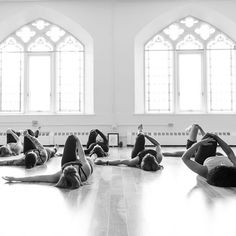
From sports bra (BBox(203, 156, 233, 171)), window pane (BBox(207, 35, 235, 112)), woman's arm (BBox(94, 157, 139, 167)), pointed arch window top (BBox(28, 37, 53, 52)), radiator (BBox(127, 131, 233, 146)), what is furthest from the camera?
pointed arch window top (BBox(28, 37, 53, 52))

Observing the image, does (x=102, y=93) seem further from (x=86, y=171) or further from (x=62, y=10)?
(x=86, y=171)

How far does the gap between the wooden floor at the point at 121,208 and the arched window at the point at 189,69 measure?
20.9 ft

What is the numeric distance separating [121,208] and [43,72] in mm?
8461

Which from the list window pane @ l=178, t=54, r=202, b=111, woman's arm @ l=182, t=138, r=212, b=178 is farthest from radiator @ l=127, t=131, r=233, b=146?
woman's arm @ l=182, t=138, r=212, b=178

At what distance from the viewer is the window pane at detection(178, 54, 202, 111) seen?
10.5m

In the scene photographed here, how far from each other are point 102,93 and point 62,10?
107 inches

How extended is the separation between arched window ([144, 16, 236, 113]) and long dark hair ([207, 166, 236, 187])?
678 cm

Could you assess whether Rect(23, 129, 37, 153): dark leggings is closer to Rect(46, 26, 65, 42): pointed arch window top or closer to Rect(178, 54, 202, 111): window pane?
Rect(46, 26, 65, 42): pointed arch window top

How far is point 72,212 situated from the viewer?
2740 mm

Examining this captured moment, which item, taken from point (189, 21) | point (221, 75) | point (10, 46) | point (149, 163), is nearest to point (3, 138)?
point (10, 46)

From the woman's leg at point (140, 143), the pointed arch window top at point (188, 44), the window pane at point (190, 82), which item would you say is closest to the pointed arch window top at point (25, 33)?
the pointed arch window top at point (188, 44)

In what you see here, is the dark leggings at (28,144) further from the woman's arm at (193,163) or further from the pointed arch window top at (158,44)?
the pointed arch window top at (158,44)

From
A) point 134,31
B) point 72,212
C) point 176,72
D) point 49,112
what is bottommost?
point 72,212

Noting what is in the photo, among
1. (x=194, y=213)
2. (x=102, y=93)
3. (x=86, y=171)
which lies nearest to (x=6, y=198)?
(x=86, y=171)
